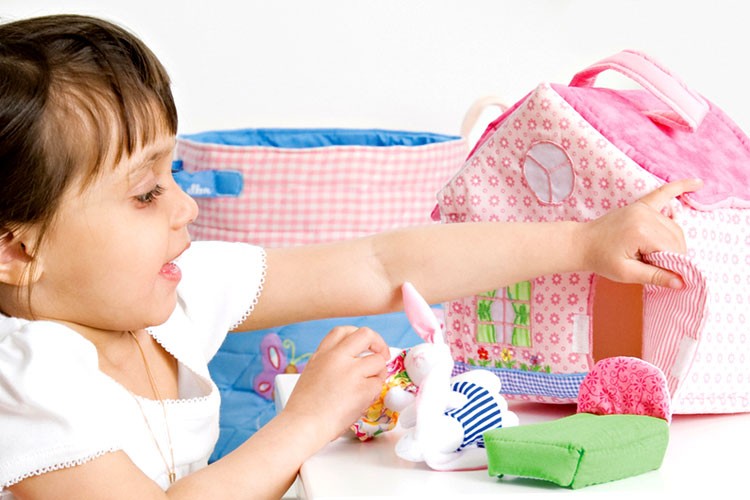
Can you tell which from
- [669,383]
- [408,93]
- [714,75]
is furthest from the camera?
[408,93]

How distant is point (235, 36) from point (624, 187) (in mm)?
1317

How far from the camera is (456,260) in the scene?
89 cm

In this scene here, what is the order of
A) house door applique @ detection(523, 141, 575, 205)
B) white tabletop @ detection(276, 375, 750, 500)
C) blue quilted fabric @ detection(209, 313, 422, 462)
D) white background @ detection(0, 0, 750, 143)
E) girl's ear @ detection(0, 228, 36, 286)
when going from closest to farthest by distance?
white tabletop @ detection(276, 375, 750, 500) → girl's ear @ detection(0, 228, 36, 286) → house door applique @ detection(523, 141, 575, 205) → blue quilted fabric @ detection(209, 313, 422, 462) → white background @ detection(0, 0, 750, 143)

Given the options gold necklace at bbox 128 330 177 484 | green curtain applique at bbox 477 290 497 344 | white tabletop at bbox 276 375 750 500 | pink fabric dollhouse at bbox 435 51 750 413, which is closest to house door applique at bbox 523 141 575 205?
pink fabric dollhouse at bbox 435 51 750 413

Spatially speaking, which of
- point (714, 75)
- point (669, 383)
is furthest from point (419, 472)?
→ point (714, 75)

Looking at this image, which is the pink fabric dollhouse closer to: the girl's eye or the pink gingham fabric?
the girl's eye

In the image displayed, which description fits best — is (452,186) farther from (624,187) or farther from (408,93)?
(408,93)

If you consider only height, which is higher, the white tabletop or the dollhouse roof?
the dollhouse roof

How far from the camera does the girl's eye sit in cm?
79

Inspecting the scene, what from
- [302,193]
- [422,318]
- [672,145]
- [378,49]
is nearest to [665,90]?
[672,145]

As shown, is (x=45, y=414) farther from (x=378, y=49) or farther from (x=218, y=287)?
(x=378, y=49)

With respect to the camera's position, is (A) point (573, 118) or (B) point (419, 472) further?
(A) point (573, 118)

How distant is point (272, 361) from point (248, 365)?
0.12 ft

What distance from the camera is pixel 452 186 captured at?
953 millimetres
